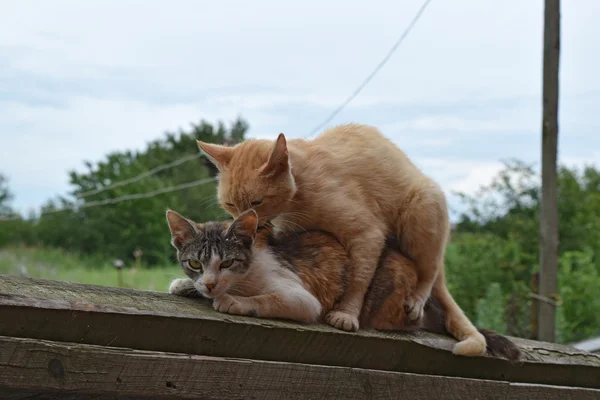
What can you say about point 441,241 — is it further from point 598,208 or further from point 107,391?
point 598,208

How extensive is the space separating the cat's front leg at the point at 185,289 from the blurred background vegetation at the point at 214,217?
4.10 metres

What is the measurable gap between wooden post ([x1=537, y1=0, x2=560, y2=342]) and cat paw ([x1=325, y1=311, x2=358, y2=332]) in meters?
4.57

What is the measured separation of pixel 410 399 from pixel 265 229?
914 mm

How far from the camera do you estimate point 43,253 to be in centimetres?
1242

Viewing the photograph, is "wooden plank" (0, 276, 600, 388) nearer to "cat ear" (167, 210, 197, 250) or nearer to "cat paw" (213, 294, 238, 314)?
"cat paw" (213, 294, 238, 314)

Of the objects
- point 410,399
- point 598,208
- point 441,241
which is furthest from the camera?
point 598,208

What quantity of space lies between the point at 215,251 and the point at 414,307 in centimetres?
92

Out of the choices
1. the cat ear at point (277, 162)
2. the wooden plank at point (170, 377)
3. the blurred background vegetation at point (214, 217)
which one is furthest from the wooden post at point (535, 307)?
the cat ear at point (277, 162)

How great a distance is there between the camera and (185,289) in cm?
287

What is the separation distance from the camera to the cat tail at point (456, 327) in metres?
3.30

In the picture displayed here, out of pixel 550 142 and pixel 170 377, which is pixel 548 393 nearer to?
pixel 170 377

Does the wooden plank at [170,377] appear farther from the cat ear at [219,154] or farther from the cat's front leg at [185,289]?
the cat ear at [219,154]

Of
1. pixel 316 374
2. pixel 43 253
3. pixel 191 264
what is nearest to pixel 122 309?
pixel 191 264

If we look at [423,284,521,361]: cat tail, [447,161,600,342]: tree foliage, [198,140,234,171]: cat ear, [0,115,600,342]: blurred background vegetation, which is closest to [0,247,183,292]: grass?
[0,115,600,342]: blurred background vegetation
